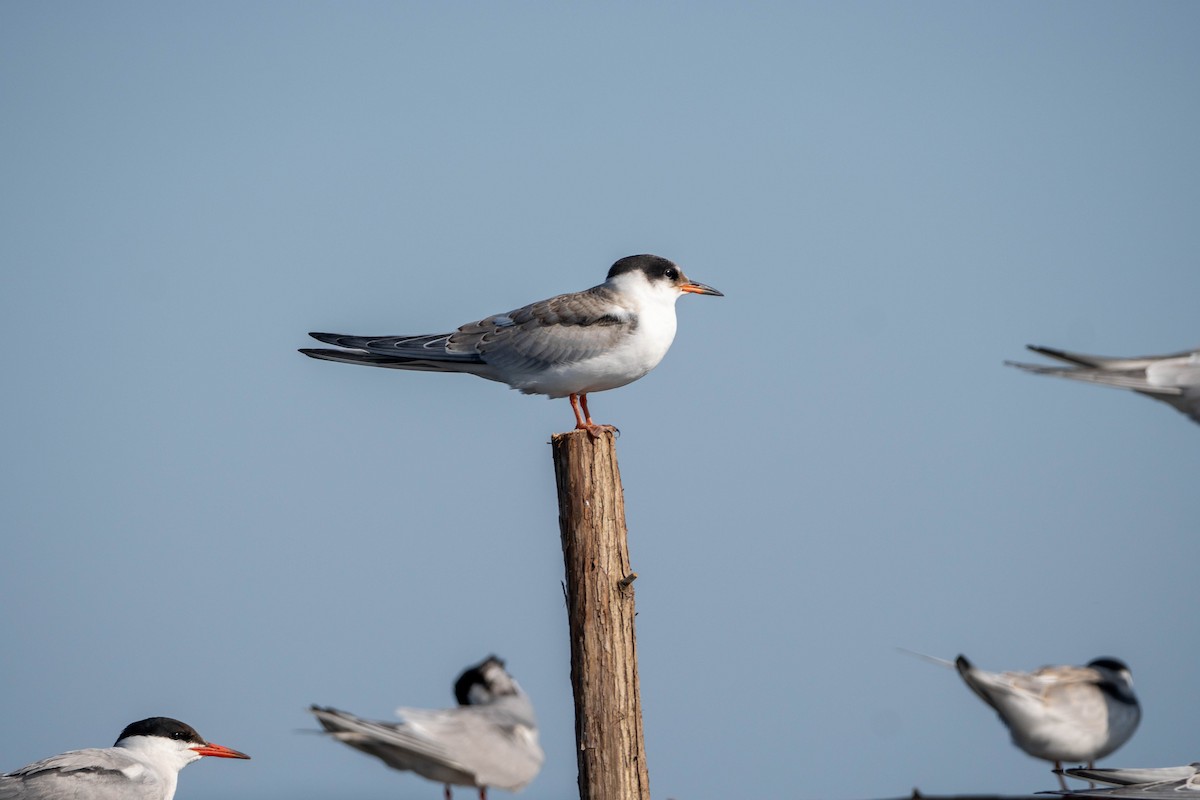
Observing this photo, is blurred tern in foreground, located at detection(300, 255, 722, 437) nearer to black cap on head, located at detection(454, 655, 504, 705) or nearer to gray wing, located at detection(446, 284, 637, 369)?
gray wing, located at detection(446, 284, 637, 369)

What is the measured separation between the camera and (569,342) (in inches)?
303

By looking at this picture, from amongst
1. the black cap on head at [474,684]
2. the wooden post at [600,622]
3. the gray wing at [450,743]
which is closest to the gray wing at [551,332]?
the wooden post at [600,622]

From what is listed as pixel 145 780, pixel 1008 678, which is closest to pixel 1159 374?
pixel 1008 678

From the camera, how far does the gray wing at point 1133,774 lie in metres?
5.88

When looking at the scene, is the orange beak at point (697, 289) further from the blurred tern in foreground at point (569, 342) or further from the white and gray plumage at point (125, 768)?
the white and gray plumage at point (125, 768)

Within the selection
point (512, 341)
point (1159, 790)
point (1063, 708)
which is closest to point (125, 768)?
point (512, 341)

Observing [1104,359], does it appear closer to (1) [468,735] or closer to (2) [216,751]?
(1) [468,735]

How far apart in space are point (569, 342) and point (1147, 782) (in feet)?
11.9

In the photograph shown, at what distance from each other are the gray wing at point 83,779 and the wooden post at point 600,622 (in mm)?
3072

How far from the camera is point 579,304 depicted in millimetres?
7887

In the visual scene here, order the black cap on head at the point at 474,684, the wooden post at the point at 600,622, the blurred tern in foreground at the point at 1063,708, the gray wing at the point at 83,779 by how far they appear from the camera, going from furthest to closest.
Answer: the gray wing at the point at 83,779
the wooden post at the point at 600,622
the blurred tern in foreground at the point at 1063,708
the black cap on head at the point at 474,684

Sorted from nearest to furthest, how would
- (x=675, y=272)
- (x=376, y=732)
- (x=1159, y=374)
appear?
(x=376, y=732)
(x=1159, y=374)
(x=675, y=272)

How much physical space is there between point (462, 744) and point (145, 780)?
410 cm

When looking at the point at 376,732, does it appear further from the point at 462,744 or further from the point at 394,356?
the point at 394,356
